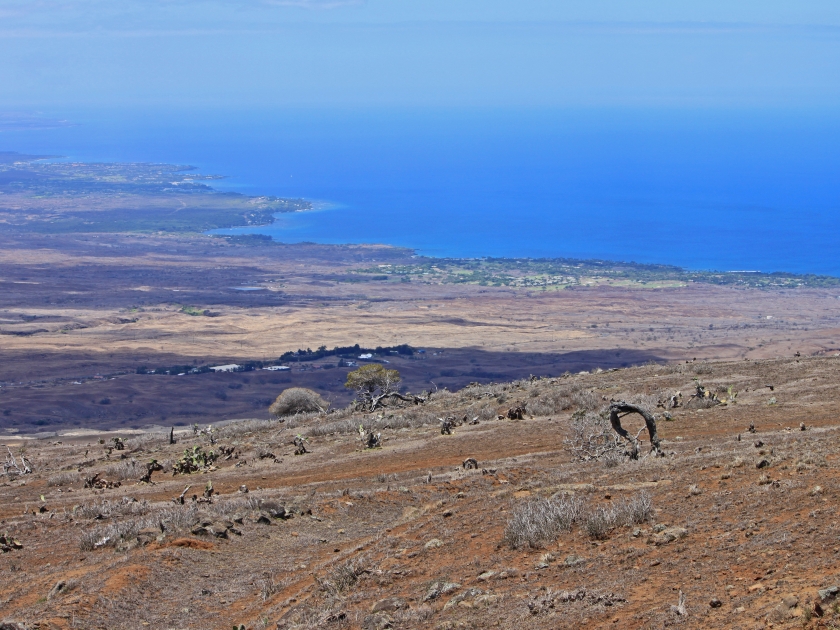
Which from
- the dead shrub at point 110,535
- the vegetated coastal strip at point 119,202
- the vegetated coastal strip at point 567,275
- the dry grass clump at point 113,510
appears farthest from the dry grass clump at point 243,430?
the vegetated coastal strip at point 119,202

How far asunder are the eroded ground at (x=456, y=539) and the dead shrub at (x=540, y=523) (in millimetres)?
72

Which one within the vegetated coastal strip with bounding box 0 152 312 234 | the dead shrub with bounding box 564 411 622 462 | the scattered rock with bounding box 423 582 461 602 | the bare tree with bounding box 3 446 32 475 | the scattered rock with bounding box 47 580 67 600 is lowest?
the bare tree with bounding box 3 446 32 475

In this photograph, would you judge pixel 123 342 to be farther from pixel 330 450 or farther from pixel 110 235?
pixel 110 235

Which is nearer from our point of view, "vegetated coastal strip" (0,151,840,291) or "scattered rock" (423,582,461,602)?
"scattered rock" (423,582,461,602)

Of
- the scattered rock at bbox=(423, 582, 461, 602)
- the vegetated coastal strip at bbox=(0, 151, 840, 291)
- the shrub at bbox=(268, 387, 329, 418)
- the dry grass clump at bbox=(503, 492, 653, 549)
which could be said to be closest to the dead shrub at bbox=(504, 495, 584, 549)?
the dry grass clump at bbox=(503, 492, 653, 549)

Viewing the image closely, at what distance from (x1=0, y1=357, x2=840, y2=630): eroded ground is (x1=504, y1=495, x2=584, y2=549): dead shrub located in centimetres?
7

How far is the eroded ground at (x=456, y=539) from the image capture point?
21.0ft

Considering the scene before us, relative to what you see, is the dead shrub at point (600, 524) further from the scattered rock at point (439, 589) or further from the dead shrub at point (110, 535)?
the dead shrub at point (110, 535)

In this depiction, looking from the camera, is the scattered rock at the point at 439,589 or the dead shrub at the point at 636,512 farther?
the dead shrub at the point at 636,512

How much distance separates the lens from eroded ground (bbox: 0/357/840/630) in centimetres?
639

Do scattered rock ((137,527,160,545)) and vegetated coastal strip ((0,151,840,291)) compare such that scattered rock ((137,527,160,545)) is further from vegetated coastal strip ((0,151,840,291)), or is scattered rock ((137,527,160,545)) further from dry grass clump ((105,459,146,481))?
vegetated coastal strip ((0,151,840,291))

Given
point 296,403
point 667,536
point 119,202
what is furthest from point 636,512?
point 119,202

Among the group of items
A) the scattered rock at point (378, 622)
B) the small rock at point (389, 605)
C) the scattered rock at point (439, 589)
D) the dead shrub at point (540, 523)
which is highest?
the dead shrub at point (540, 523)

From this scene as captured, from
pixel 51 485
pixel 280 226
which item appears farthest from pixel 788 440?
pixel 280 226
